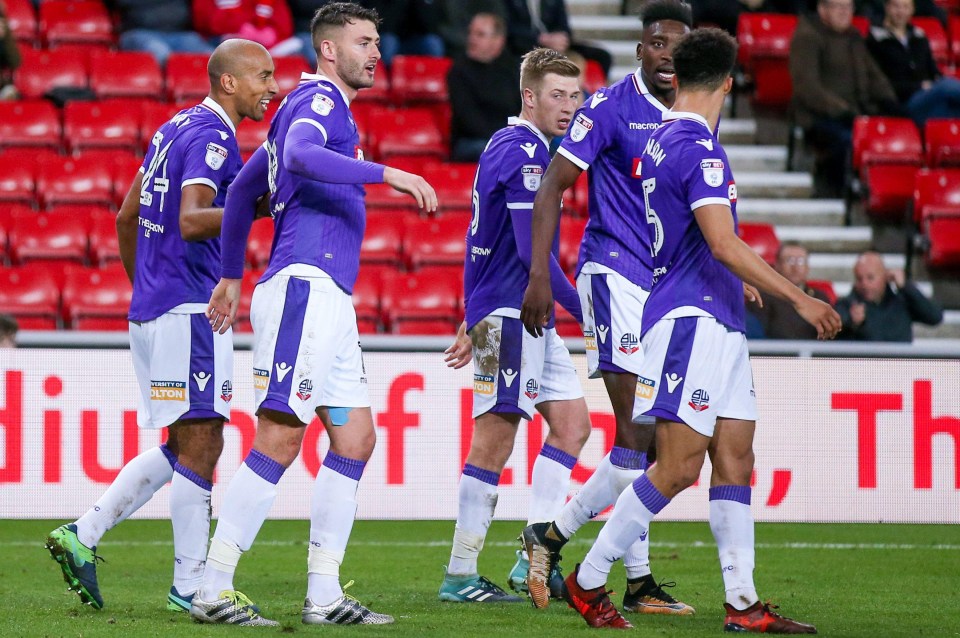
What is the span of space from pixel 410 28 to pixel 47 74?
11.4 ft

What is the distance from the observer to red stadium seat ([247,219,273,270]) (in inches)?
439

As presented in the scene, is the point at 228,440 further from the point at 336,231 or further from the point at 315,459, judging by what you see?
the point at 336,231

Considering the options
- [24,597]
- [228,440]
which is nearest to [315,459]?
[228,440]

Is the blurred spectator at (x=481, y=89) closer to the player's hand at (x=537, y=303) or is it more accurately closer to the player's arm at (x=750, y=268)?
the player's hand at (x=537, y=303)

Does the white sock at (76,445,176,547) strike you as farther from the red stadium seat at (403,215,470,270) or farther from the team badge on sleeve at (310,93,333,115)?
the red stadium seat at (403,215,470,270)

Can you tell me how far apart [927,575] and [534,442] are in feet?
9.04

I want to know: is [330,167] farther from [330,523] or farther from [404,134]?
[404,134]

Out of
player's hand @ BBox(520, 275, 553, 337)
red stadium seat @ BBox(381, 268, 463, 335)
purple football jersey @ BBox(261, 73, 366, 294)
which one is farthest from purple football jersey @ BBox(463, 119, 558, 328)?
red stadium seat @ BBox(381, 268, 463, 335)

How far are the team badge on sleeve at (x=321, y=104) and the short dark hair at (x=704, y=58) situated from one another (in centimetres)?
128

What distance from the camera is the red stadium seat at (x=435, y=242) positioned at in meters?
11.4

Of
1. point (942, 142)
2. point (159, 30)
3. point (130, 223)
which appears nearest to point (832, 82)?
point (942, 142)

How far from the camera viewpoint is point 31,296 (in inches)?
415

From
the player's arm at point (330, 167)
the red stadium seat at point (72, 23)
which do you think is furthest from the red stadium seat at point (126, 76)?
the player's arm at point (330, 167)

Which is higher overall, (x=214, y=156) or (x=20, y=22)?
(x=20, y=22)
